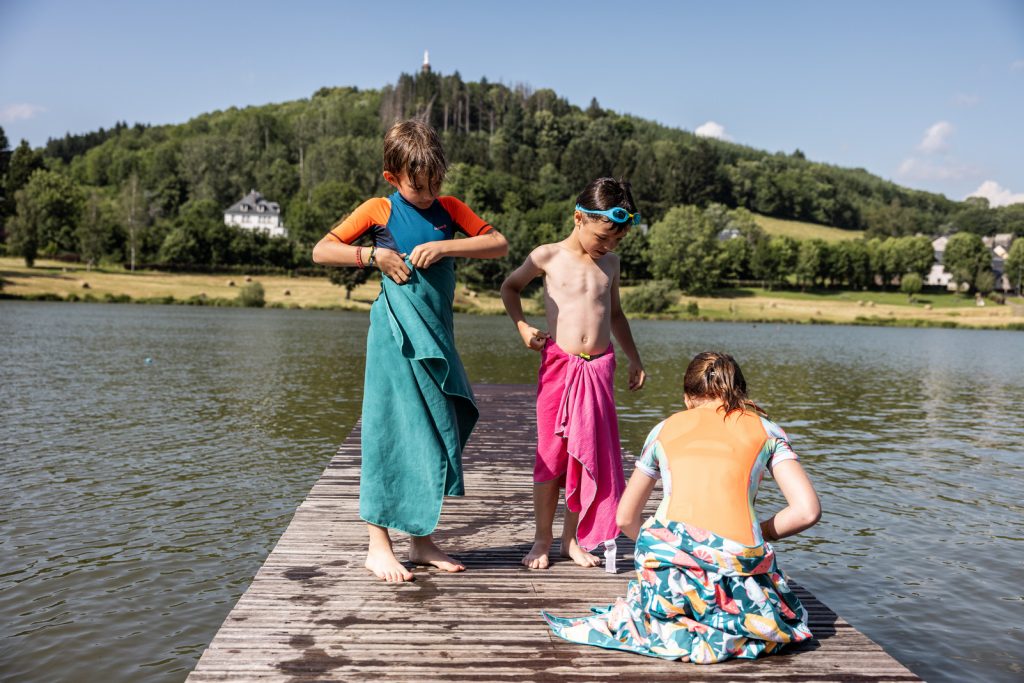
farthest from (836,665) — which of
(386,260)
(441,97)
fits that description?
(441,97)

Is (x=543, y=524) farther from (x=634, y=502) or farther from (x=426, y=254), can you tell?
(x=426, y=254)

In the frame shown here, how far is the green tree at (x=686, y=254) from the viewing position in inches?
3669

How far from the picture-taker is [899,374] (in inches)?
1212

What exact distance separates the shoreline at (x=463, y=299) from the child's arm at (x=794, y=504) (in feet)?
199

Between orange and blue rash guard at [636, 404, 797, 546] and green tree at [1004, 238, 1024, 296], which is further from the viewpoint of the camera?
green tree at [1004, 238, 1024, 296]

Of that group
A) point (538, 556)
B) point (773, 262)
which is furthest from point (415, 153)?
point (773, 262)

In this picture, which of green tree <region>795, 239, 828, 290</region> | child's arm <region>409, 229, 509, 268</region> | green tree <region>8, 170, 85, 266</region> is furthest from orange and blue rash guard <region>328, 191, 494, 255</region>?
green tree <region>795, 239, 828, 290</region>

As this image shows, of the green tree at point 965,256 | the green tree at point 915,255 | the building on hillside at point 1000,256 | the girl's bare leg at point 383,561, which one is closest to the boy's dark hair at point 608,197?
the girl's bare leg at point 383,561

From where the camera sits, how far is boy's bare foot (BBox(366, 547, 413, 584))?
452 centimetres

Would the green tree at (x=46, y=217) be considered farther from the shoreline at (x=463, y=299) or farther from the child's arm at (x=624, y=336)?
the child's arm at (x=624, y=336)

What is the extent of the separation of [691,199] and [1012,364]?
315ft

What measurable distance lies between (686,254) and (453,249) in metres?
94.1

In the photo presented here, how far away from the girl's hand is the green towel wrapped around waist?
4.7 inches

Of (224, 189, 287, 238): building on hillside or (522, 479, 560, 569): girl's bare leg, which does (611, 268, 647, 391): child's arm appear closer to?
(522, 479, 560, 569): girl's bare leg
